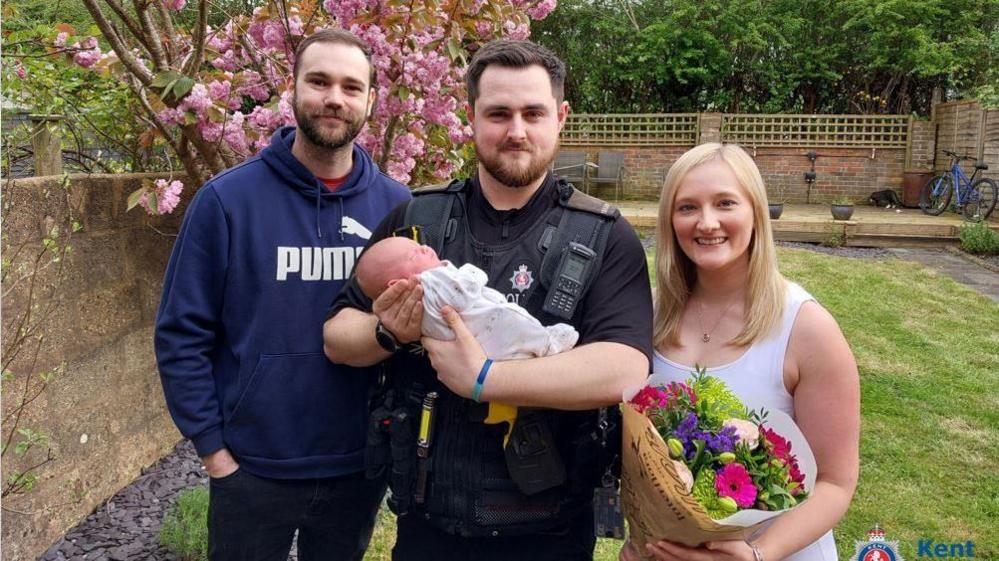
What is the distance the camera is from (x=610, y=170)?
637 inches

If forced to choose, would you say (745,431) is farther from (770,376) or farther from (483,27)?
(483,27)

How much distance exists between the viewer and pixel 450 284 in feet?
5.45

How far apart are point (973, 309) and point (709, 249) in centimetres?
718

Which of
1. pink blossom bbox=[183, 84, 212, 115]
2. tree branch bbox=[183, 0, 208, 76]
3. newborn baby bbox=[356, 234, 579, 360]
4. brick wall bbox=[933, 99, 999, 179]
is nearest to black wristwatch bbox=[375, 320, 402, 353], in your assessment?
newborn baby bbox=[356, 234, 579, 360]

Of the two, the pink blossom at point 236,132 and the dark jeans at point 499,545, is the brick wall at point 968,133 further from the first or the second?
the dark jeans at point 499,545

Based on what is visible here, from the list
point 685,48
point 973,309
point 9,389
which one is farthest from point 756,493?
point 685,48

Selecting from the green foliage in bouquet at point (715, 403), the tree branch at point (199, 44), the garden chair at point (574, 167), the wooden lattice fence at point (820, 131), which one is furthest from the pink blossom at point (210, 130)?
the wooden lattice fence at point (820, 131)

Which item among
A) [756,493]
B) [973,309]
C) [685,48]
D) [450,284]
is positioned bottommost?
[973,309]

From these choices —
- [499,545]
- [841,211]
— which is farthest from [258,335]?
[841,211]

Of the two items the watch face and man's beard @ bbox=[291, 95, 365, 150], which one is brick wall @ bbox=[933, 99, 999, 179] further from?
the watch face

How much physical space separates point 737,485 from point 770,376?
1.36 ft

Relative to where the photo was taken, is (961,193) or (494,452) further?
(961,193)

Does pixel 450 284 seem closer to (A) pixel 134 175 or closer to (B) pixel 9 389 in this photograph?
(B) pixel 9 389

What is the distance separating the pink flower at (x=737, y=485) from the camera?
147cm
